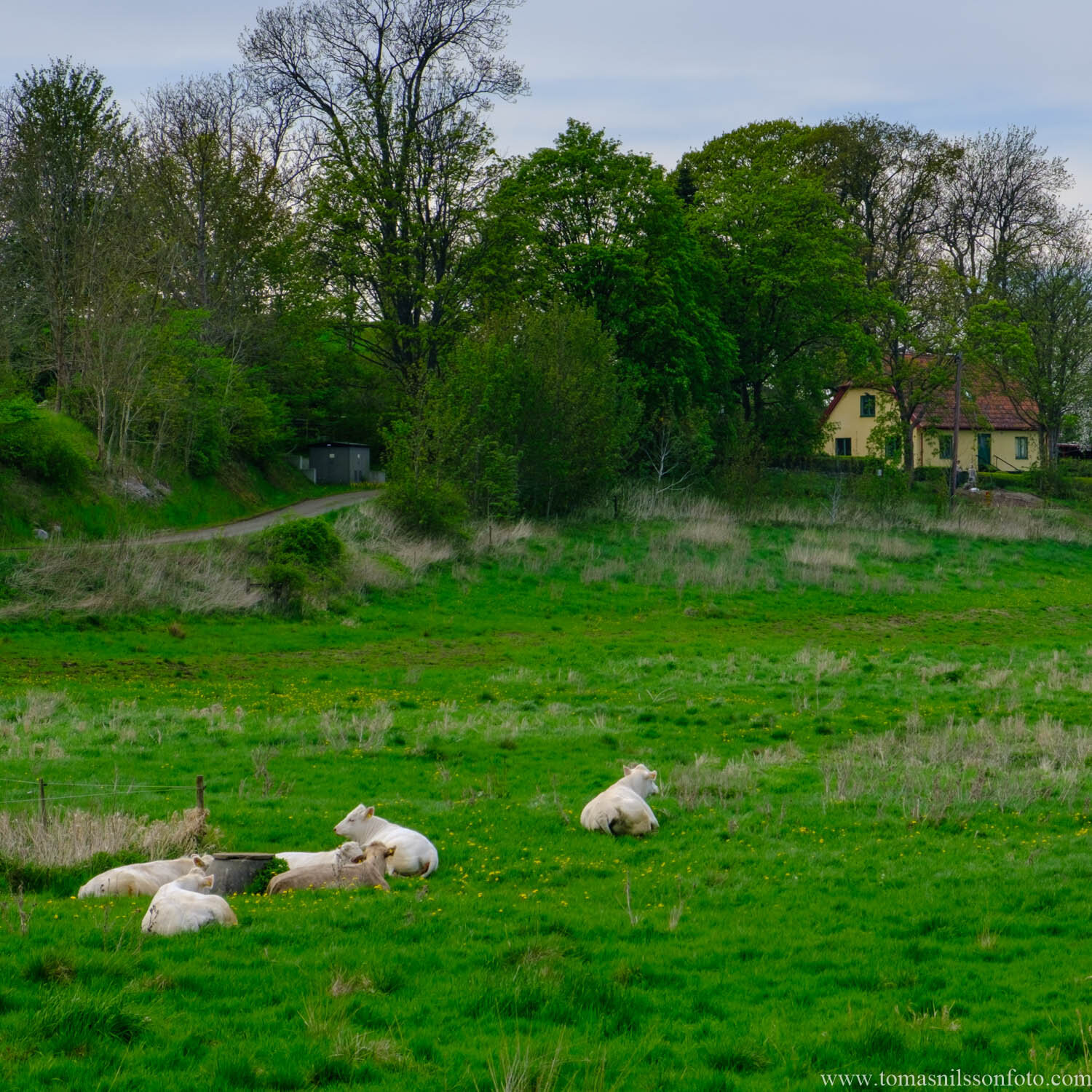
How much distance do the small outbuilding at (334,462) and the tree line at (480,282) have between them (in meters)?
1.67

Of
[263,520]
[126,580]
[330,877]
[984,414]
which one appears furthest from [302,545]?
[984,414]

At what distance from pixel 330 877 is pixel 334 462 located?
52115mm

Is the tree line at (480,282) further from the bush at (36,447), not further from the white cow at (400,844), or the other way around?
the white cow at (400,844)

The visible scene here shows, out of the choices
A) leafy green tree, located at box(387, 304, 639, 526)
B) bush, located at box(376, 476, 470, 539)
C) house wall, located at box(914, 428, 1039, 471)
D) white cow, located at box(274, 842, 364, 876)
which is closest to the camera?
white cow, located at box(274, 842, 364, 876)

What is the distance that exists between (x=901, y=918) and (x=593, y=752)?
A: 8206 mm

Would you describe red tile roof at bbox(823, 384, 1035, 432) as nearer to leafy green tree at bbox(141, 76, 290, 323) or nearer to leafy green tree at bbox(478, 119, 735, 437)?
leafy green tree at bbox(478, 119, 735, 437)

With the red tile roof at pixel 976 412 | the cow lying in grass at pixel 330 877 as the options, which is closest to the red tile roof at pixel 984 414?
the red tile roof at pixel 976 412

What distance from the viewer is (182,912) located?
27.4 feet

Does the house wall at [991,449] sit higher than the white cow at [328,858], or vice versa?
the house wall at [991,449]

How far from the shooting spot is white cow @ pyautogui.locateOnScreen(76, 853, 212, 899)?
9.58 m

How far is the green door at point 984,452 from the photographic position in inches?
3233

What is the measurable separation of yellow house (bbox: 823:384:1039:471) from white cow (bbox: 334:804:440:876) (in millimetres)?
67411

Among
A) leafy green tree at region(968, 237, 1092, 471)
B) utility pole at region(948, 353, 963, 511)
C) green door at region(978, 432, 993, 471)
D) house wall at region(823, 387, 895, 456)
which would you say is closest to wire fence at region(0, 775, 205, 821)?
utility pole at region(948, 353, 963, 511)

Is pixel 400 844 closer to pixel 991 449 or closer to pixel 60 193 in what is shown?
pixel 60 193
